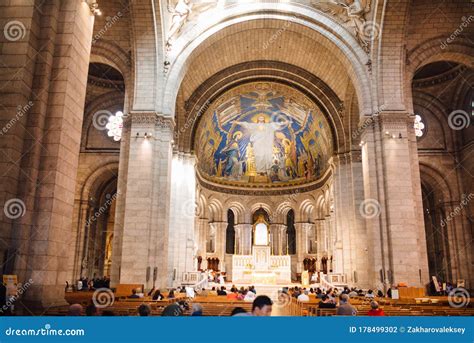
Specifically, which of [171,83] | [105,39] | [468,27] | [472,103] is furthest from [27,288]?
[472,103]

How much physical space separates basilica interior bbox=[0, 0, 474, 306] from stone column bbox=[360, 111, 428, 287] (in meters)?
0.05

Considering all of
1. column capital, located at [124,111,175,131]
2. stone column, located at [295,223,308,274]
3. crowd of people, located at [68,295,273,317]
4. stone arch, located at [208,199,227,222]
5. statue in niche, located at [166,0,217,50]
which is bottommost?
crowd of people, located at [68,295,273,317]

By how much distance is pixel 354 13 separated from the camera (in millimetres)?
17531

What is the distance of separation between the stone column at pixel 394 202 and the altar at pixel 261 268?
41.9 ft

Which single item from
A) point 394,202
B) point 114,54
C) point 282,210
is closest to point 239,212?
point 282,210

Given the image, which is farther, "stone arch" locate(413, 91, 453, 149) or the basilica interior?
"stone arch" locate(413, 91, 453, 149)

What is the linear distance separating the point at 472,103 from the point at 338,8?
10.6 meters

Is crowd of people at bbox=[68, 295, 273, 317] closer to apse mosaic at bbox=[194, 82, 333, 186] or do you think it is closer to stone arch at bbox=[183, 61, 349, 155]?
stone arch at bbox=[183, 61, 349, 155]

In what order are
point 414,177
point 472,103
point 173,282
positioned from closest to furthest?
1. point 414,177
2. point 173,282
3. point 472,103

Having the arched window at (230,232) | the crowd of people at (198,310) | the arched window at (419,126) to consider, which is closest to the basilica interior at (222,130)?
the arched window at (419,126)

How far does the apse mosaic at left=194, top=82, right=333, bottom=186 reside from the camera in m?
27.5

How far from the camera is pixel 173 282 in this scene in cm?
1972

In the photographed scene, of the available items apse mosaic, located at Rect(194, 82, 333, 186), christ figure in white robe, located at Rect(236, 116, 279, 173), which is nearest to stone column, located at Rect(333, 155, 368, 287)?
apse mosaic, located at Rect(194, 82, 333, 186)

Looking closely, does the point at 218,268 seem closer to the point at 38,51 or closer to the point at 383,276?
the point at 383,276
